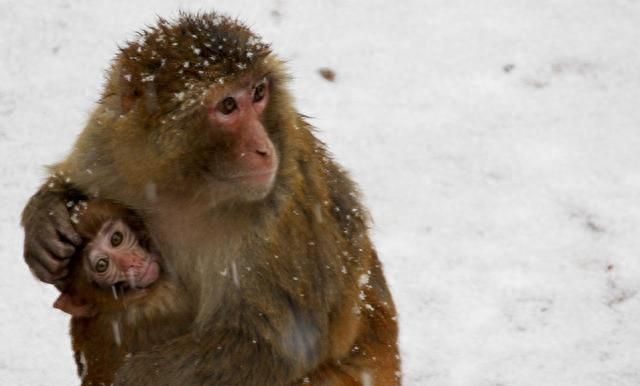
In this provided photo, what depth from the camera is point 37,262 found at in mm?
3453

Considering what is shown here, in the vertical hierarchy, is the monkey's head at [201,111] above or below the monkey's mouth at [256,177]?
above

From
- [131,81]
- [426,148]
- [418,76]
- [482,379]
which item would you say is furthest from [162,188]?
[418,76]

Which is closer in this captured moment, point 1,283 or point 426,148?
point 1,283

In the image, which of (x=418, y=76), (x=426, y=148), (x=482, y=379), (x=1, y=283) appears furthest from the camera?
(x=418, y=76)

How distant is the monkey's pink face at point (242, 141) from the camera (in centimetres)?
312

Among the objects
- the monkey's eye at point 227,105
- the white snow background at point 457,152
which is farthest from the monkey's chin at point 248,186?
the white snow background at point 457,152

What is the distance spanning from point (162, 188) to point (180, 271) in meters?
0.29

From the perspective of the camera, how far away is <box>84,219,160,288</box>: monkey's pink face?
338 cm

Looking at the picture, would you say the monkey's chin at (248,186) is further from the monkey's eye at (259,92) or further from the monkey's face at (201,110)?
the monkey's eye at (259,92)

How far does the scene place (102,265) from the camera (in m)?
3.38

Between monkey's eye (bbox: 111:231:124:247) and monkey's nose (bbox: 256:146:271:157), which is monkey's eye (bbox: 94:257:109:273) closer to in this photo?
monkey's eye (bbox: 111:231:124:247)

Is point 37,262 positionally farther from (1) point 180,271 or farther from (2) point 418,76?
(2) point 418,76

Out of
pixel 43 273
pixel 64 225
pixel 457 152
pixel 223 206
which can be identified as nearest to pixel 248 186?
pixel 223 206

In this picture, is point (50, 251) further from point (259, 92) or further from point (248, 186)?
point (259, 92)
